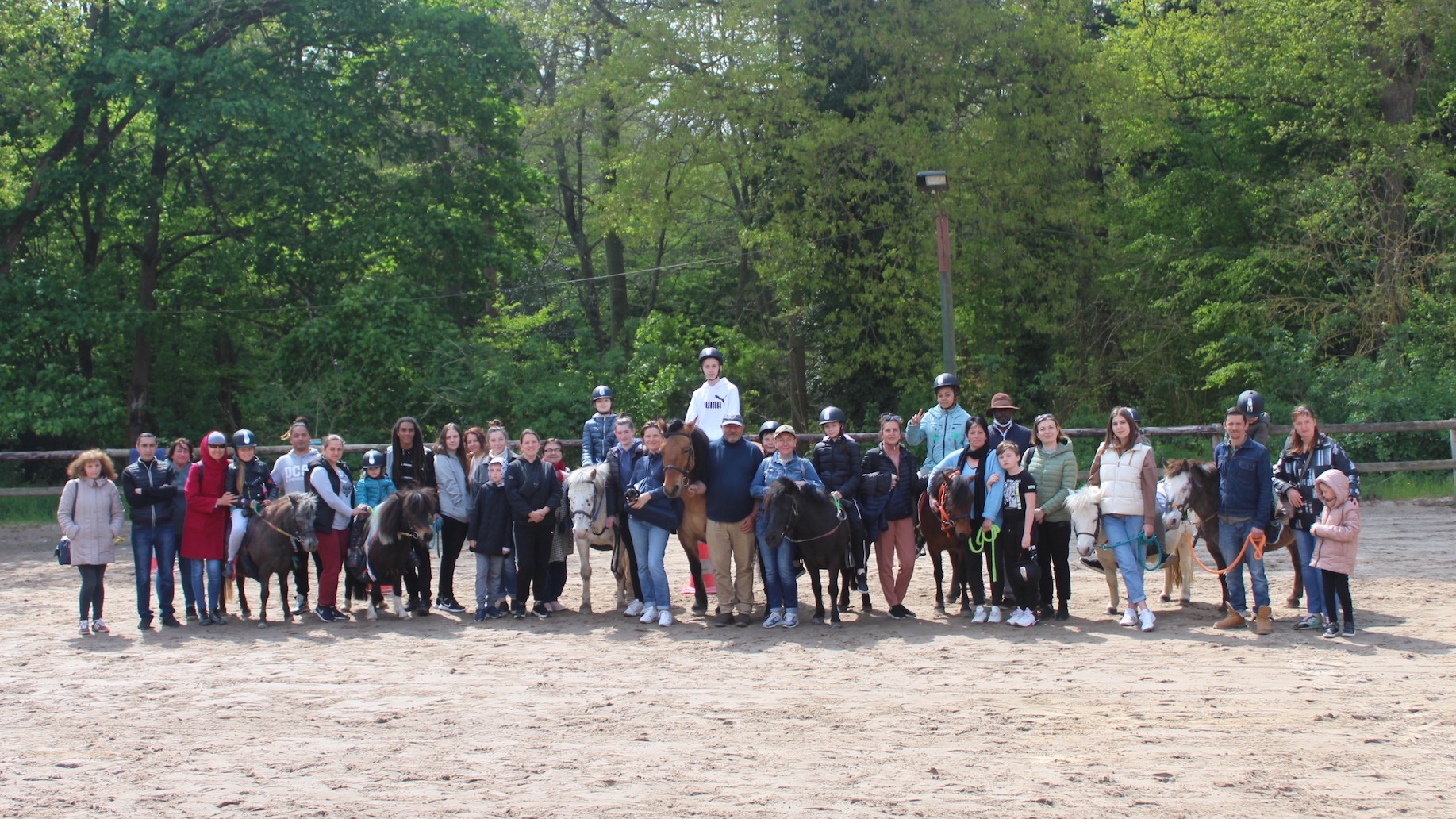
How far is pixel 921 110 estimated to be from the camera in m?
21.5

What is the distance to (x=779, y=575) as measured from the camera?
9.30 meters

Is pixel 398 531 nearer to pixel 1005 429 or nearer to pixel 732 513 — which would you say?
pixel 732 513

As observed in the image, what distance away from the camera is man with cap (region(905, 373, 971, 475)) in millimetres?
9945

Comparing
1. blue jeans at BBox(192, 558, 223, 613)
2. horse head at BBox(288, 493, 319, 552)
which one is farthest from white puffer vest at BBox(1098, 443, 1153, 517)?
blue jeans at BBox(192, 558, 223, 613)

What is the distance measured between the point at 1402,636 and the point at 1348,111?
54.3 ft

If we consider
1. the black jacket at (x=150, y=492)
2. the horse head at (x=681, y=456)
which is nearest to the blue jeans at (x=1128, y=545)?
the horse head at (x=681, y=456)

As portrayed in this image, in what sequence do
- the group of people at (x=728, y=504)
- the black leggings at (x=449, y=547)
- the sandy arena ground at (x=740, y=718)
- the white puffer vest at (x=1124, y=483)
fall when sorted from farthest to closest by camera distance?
the black leggings at (x=449, y=547), the white puffer vest at (x=1124, y=483), the group of people at (x=728, y=504), the sandy arena ground at (x=740, y=718)

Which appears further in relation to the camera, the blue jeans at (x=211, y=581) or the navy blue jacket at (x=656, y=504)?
the blue jeans at (x=211, y=581)

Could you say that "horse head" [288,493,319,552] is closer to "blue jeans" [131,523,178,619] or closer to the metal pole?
"blue jeans" [131,523,178,619]

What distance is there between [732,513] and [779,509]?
578 mm

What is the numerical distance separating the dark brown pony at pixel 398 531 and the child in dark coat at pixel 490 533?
355 mm

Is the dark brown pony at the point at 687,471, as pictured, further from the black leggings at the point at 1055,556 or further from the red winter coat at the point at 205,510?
the red winter coat at the point at 205,510

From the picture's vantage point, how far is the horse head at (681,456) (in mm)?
9289

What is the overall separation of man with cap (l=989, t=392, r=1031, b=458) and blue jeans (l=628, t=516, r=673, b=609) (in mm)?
2715
